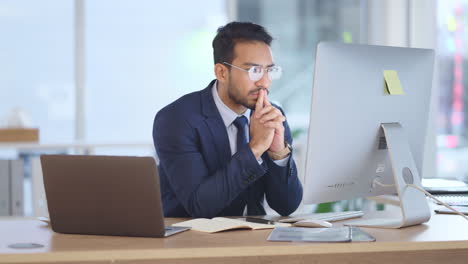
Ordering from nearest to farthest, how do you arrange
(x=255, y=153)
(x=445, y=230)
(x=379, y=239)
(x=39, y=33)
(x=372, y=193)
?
(x=379, y=239), (x=445, y=230), (x=372, y=193), (x=255, y=153), (x=39, y=33)

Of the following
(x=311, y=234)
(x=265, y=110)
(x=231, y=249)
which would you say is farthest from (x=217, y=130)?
(x=231, y=249)

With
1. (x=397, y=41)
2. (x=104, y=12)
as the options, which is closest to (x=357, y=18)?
(x=397, y=41)

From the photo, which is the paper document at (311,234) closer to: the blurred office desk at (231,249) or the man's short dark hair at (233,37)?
the blurred office desk at (231,249)

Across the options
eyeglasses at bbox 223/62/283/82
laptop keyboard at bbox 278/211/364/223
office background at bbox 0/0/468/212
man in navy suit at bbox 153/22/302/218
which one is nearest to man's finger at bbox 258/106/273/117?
man in navy suit at bbox 153/22/302/218

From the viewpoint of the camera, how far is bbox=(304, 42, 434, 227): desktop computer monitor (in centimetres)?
191

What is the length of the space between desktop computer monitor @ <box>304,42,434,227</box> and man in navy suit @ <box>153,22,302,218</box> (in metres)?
0.32

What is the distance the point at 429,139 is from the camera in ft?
15.7

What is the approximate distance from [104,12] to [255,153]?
3.53 meters

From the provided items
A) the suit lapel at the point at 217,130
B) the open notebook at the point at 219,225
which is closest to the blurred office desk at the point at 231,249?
the open notebook at the point at 219,225

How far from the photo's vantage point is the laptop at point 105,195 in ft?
5.75

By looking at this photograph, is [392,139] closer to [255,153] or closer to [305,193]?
[305,193]

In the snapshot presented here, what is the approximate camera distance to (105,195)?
1.79 meters

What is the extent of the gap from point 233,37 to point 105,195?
3.23 feet

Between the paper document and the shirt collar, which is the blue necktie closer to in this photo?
the shirt collar
